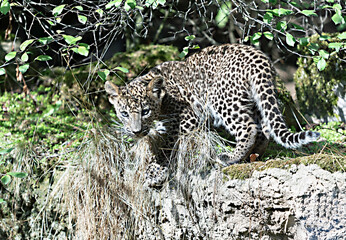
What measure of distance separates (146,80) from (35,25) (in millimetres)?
5768

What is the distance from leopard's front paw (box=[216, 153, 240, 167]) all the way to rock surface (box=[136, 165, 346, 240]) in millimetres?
265

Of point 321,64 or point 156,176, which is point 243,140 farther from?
point 321,64

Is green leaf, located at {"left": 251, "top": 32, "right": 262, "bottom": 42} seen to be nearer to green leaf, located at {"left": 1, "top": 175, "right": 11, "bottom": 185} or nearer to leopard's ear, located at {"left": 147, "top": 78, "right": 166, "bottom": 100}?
leopard's ear, located at {"left": 147, "top": 78, "right": 166, "bottom": 100}

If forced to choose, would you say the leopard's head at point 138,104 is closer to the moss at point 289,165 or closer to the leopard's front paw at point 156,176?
the leopard's front paw at point 156,176

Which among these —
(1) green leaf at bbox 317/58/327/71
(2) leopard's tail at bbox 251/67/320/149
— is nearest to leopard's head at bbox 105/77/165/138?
(2) leopard's tail at bbox 251/67/320/149

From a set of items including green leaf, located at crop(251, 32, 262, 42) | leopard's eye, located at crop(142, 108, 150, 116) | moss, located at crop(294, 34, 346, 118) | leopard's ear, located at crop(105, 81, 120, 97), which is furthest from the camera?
moss, located at crop(294, 34, 346, 118)

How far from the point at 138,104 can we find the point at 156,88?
14.5 inches

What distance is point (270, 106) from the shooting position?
17.0 feet

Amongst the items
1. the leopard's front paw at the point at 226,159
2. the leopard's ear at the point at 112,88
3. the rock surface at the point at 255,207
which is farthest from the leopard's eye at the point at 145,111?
the leopard's front paw at the point at 226,159

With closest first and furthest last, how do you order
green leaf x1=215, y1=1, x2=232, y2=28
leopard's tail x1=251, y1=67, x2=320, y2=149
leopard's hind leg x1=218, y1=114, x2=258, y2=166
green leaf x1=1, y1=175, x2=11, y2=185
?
1. green leaf x1=1, y1=175, x2=11, y2=185
2. leopard's tail x1=251, y1=67, x2=320, y2=149
3. leopard's hind leg x1=218, y1=114, x2=258, y2=166
4. green leaf x1=215, y1=1, x2=232, y2=28

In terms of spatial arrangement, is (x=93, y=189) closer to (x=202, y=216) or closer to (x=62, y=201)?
(x=62, y=201)

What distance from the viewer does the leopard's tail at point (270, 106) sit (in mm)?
4800

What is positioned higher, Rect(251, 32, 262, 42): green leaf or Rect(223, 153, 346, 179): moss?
Rect(251, 32, 262, 42): green leaf

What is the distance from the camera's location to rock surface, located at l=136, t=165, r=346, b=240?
4.09 meters
